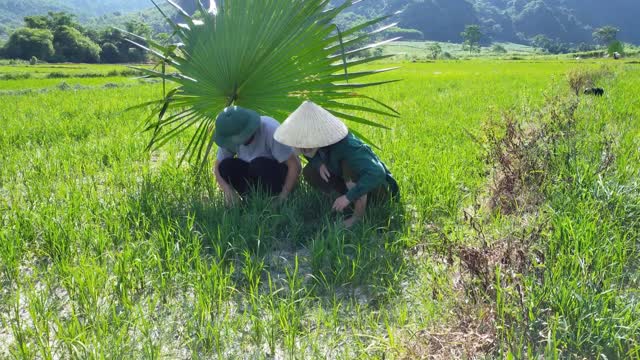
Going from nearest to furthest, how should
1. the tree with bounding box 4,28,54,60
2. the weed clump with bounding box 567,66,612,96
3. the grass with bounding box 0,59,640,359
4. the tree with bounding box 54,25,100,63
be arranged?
the grass with bounding box 0,59,640,359
the weed clump with bounding box 567,66,612,96
the tree with bounding box 4,28,54,60
the tree with bounding box 54,25,100,63

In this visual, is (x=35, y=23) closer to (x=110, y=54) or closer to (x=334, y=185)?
(x=110, y=54)

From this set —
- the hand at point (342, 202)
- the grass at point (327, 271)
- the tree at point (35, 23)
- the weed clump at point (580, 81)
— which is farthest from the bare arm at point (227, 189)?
the tree at point (35, 23)

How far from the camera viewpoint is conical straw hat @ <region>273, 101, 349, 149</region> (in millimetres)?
2389

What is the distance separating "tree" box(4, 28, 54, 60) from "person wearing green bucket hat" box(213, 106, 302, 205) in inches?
1937

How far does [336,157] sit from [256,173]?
0.66m

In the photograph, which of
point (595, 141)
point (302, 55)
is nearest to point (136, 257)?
point (302, 55)

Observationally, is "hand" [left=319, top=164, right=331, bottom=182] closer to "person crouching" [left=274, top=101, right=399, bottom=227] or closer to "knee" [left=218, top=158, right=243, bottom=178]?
"person crouching" [left=274, top=101, right=399, bottom=227]

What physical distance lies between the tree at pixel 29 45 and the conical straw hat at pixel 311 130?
49.8 meters

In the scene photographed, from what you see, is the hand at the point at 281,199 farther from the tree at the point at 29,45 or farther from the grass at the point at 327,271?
the tree at the point at 29,45

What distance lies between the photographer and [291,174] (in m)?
2.90

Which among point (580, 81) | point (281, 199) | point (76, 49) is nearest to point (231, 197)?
point (281, 199)

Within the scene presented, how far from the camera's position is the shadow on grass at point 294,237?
211cm

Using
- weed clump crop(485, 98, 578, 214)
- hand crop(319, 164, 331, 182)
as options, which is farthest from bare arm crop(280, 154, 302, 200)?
weed clump crop(485, 98, 578, 214)

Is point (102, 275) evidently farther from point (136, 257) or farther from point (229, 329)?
point (229, 329)
